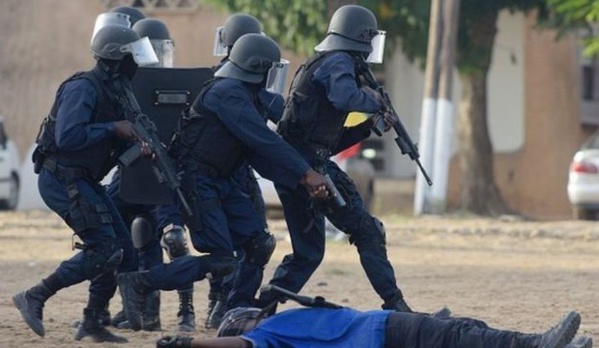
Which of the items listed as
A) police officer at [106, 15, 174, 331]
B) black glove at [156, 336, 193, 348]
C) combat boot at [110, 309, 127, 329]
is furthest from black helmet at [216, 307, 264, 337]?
combat boot at [110, 309, 127, 329]

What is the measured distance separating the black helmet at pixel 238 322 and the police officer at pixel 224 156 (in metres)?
1.49

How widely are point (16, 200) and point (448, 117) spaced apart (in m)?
7.52

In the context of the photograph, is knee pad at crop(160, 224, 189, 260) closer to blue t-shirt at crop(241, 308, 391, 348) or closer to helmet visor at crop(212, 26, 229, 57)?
helmet visor at crop(212, 26, 229, 57)

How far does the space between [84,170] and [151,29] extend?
1.67 meters

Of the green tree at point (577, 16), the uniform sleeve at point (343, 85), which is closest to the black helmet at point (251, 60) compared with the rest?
the uniform sleeve at point (343, 85)

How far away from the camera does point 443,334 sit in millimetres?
7758

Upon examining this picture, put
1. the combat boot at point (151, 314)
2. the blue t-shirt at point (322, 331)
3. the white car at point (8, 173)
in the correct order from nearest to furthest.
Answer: the blue t-shirt at point (322, 331) < the combat boot at point (151, 314) < the white car at point (8, 173)

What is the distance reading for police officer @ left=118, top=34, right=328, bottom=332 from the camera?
→ 9.48 m

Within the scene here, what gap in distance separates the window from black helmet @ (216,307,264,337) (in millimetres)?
21249

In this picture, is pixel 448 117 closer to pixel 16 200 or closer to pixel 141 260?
pixel 16 200

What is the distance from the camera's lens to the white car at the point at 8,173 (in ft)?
83.6

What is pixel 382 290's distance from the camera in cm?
1015

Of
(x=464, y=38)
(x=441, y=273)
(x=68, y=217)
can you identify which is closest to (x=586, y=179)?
(x=464, y=38)

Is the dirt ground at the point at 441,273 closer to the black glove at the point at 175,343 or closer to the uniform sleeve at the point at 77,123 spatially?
the uniform sleeve at the point at 77,123
